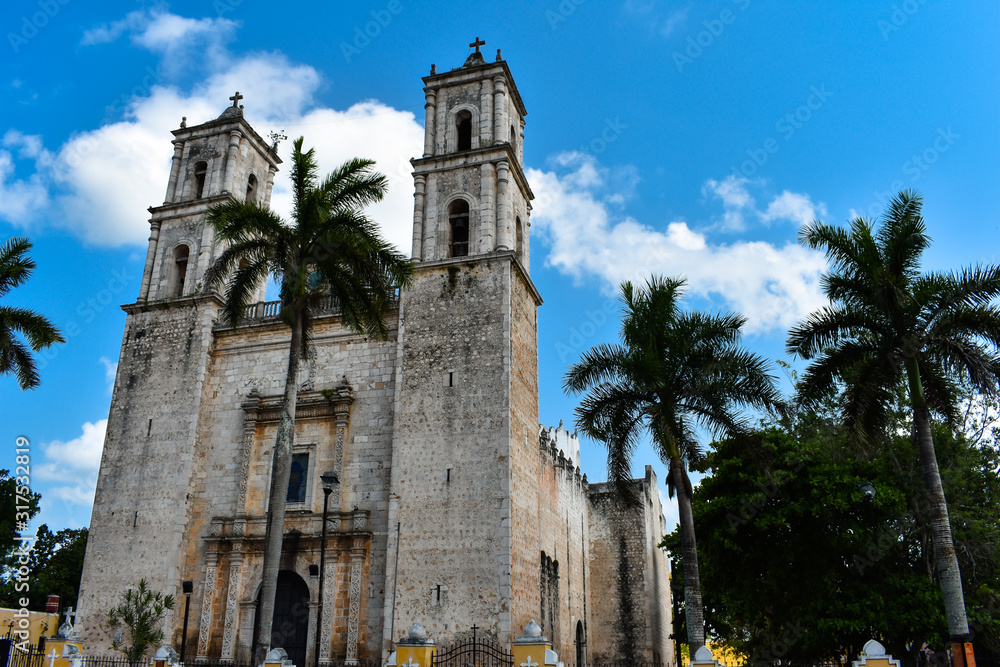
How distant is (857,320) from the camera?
14.7 meters

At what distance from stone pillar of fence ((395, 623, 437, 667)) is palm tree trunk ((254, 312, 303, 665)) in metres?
2.65

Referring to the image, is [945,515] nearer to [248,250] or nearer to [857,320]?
[857,320]

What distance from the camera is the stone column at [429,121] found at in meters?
22.3

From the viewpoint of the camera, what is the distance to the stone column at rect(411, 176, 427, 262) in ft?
68.5

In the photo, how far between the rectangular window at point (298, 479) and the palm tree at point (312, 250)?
426cm

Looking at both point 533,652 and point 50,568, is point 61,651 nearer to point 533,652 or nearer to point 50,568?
point 533,652

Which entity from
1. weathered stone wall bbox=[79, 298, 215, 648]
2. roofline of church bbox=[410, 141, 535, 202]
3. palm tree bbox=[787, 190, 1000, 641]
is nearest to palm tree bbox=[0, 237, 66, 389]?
weathered stone wall bbox=[79, 298, 215, 648]

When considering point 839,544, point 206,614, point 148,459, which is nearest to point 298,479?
point 206,614

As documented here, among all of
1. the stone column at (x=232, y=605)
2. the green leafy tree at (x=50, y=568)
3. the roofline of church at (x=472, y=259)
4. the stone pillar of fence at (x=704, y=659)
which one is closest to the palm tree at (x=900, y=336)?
the stone pillar of fence at (x=704, y=659)

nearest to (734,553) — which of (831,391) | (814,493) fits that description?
(814,493)

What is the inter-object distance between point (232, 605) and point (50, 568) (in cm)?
1949

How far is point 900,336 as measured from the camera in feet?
46.2

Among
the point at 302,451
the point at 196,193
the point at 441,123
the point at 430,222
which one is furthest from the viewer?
the point at 196,193

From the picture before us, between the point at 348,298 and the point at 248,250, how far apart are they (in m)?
2.30
